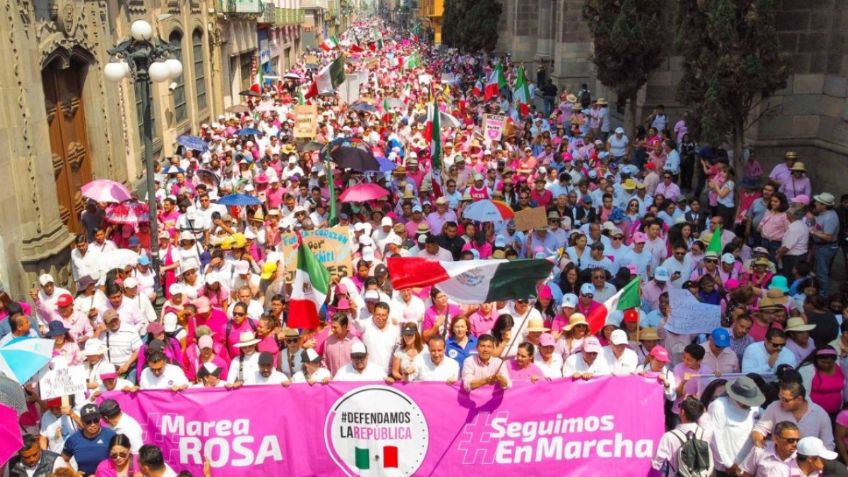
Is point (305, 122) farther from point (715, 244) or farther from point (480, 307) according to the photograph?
point (480, 307)

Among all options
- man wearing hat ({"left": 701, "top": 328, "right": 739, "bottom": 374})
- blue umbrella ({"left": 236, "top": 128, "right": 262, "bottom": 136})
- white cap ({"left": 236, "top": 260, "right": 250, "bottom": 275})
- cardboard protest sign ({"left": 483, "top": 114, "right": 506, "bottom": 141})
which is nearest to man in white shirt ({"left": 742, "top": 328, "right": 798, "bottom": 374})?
man wearing hat ({"left": 701, "top": 328, "right": 739, "bottom": 374})

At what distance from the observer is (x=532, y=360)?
22.6ft

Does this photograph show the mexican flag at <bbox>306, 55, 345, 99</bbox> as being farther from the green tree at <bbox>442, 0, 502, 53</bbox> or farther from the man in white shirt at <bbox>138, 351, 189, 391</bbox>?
the green tree at <bbox>442, 0, 502, 53</bbox>

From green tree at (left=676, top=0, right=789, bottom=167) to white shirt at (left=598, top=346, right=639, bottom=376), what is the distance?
300 inches

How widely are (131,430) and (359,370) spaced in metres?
1.88

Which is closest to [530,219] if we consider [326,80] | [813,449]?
[813,449]

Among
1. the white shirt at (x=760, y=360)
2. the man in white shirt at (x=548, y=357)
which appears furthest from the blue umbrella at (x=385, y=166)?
the white shirt at (x=760, y=360)

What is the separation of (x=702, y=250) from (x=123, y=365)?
22.0ft

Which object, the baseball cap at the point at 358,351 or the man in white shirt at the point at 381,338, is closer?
the baseball cap at the point at 358,351

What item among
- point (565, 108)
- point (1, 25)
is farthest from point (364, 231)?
point (565, 108)

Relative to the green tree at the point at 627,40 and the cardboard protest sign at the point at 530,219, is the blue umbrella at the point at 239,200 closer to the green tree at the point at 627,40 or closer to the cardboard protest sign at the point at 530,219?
the cardboard protest sign at the point at 530,219

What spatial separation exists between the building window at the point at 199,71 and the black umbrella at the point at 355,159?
1318 cm

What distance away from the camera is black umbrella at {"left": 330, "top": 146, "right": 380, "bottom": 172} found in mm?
13602

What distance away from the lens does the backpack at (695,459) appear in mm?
5582
